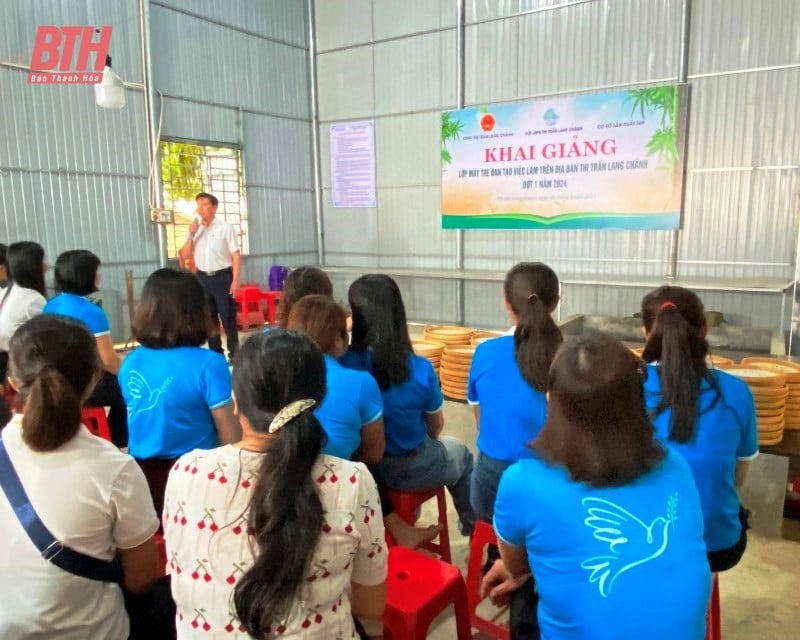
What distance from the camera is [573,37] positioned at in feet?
21.6

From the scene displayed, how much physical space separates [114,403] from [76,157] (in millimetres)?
4162

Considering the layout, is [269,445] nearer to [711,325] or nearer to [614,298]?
[711,325]

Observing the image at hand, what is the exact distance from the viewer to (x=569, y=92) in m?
6.66

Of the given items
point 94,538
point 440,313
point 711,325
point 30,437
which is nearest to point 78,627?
point 94,538

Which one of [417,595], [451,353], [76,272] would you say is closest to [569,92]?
[451,353]

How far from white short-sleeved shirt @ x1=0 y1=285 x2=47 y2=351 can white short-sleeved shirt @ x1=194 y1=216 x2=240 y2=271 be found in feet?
8.45

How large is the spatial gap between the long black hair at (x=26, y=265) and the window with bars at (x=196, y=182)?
13.0 feet

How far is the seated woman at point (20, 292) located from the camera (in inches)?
113

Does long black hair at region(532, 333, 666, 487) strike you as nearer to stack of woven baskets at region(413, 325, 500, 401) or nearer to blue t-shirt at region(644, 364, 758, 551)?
blue t-shirt at region(644, 364, 758, 551)

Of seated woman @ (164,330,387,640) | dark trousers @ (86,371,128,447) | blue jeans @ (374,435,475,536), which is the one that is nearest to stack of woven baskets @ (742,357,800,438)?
blue jeans @ (374,435,475,536)

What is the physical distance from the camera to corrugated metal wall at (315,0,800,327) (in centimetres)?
580

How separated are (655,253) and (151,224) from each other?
5164 mm

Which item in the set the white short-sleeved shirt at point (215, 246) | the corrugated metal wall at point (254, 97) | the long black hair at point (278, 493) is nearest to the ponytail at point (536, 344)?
the long black hair at point (278, 493)

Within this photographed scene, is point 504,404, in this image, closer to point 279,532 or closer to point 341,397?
point 341,397
